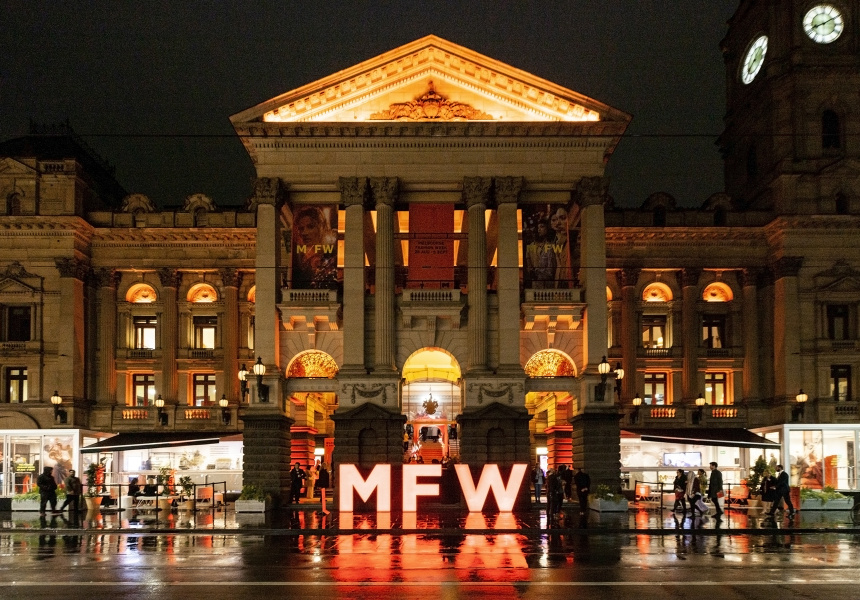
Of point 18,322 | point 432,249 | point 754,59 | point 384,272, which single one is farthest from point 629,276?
point 18,322

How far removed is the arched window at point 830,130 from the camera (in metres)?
61.3

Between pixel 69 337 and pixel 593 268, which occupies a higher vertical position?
pixel 593 268

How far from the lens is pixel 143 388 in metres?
63.6

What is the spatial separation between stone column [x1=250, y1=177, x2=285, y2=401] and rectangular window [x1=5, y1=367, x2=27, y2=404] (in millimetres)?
20465

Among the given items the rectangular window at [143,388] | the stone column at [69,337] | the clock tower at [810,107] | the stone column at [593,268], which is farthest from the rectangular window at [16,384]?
the clock tower at [810,107]

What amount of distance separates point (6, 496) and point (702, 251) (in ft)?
143

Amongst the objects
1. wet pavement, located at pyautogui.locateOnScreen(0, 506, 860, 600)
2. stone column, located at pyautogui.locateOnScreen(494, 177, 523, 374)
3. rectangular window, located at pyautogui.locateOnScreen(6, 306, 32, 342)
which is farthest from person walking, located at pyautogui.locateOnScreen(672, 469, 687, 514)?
rectangular window, located at pyautogui.locateOnScreen(6, 306, 32, 342)

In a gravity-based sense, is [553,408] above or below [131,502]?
above

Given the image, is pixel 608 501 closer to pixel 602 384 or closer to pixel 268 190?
pixel 602 384

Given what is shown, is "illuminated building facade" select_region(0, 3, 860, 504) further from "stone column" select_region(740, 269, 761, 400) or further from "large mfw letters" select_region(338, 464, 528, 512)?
"large mfw letters" select_region(338, 464, 528, 512)

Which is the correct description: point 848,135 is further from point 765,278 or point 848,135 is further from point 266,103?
point 266,103

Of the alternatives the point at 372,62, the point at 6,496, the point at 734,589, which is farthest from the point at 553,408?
the point at 734,589

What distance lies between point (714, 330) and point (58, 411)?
40.9m

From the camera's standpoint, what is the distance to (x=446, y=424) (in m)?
59.3
